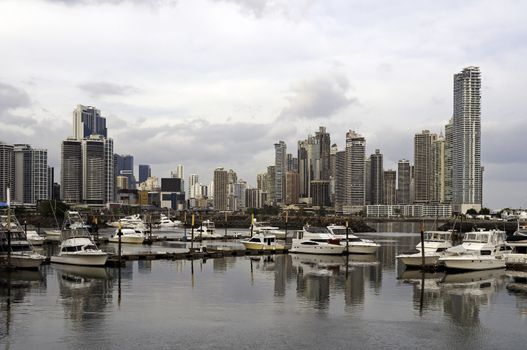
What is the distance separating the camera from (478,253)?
6106 centimetres

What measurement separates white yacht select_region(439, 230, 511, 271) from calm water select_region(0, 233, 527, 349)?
1.18m

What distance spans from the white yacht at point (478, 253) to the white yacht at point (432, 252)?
81.9 inches

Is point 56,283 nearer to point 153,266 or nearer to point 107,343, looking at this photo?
point 153,266

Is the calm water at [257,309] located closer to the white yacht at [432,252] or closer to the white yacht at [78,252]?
the white yacht at [78,252]

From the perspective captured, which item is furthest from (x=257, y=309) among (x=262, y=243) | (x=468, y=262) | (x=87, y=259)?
(x=262, y=243)

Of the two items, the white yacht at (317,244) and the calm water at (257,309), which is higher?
the white yacht at (317,244)

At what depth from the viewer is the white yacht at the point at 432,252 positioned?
63.8 metres

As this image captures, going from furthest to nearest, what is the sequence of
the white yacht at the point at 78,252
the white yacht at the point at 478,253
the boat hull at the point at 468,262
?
the white yacht at the point at 78,252 → the white yacht at the point at 478,253 → the boat hull at the point at 468,262

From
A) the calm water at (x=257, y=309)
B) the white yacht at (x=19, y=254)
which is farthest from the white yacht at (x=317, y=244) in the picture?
the white yacht at (x=19, y=254)

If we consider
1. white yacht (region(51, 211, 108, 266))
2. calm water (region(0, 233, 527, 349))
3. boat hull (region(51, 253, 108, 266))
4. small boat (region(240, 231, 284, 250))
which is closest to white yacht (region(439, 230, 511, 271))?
calm water (region(0, 233, 527, 349))

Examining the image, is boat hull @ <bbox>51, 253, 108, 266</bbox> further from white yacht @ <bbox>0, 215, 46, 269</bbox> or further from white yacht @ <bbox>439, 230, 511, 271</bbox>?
white yacht @ <bbox>439, 230, 511, 271</bbox>

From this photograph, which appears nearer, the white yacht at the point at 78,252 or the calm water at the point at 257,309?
the calm water at the point at 257,309

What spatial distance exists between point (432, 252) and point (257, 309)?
101 feet

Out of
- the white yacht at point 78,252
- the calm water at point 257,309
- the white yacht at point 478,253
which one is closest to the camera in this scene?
the calm water at point 257,309
